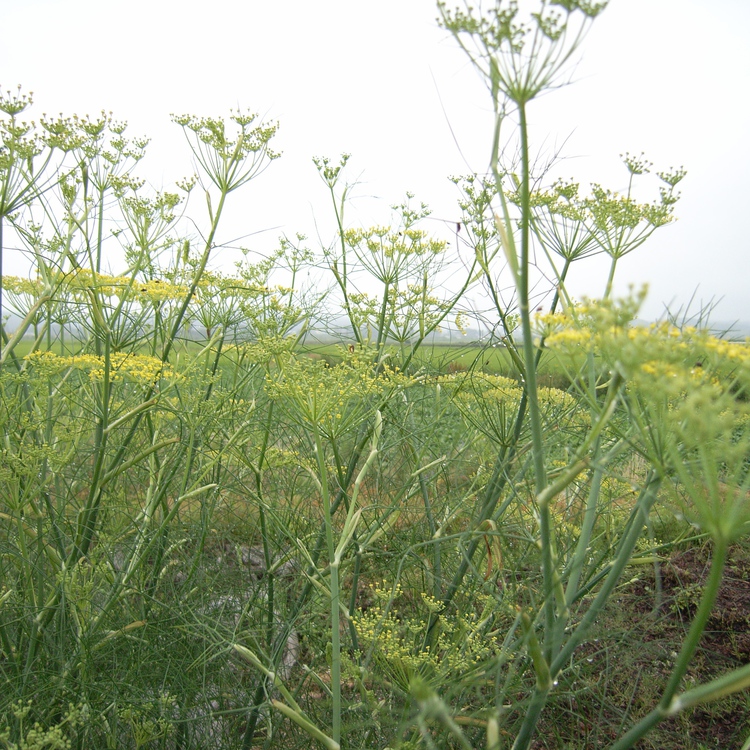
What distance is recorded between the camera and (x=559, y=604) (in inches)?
50.1

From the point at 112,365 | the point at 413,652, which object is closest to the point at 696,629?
the point at 413,652

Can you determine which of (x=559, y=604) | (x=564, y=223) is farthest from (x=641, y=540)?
(x=559, y=604)

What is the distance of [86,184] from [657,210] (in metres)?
2.18

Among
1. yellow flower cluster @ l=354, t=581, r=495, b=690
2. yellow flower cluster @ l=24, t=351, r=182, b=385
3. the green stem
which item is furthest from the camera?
yellow flower cluster @ l=24, t=351, r=182, b=385

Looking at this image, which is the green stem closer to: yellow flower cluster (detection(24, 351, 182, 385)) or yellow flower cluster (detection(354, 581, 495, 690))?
yellow flower cluster (detection(354, 581, 495, 690))

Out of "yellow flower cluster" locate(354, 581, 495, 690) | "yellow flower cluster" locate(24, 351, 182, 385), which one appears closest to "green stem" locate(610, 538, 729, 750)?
"yellow flower cluster" locate(354, 581, 495, 690)

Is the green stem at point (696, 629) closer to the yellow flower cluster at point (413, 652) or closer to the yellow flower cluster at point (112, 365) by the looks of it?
the yellow flower cluster at point (413, 652)

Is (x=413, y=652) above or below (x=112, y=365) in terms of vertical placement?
below

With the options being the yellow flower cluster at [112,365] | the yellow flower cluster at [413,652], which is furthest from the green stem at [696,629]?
the yellow flower cluster at [112,365]

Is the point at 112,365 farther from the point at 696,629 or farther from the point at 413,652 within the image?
the point at 696,629

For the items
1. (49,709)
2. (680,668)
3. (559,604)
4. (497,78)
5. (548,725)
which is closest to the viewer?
(680,668)

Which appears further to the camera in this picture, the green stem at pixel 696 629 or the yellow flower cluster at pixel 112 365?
the yellow flower cluster at pixel 112 365

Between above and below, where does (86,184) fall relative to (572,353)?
above

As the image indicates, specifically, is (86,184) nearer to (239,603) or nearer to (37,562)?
(37,562)
